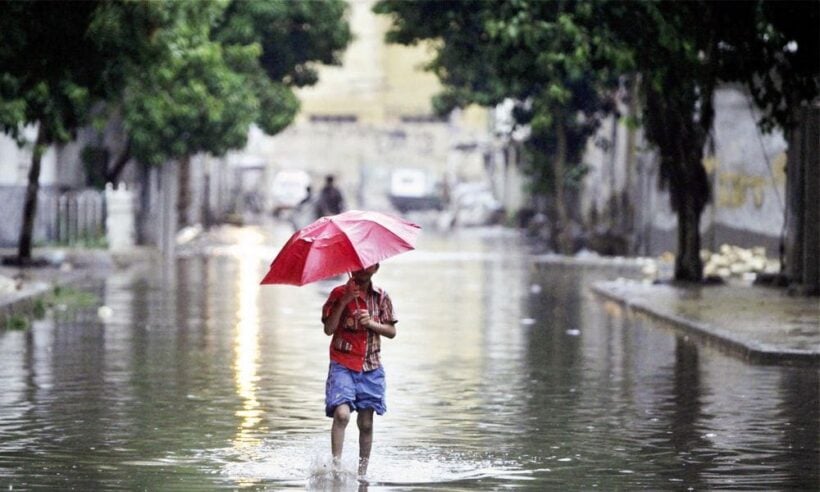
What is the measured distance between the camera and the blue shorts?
11.0m

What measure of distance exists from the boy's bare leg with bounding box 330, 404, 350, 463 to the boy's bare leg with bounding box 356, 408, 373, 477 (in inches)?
6.4

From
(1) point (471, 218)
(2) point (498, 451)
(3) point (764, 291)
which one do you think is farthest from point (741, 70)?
(1) point (471, 218)

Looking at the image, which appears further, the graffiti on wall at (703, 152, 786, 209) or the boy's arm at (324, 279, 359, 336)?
the graffiti on wall at (703, 152, 786, 209)

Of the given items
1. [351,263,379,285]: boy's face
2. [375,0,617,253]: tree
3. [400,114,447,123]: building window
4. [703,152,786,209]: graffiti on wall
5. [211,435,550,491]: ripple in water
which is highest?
[400,114,447,123]: building window

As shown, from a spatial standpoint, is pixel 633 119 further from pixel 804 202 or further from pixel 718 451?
pixel 718 451

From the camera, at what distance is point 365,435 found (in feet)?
36.9

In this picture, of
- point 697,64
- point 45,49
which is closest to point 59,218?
point 697,64

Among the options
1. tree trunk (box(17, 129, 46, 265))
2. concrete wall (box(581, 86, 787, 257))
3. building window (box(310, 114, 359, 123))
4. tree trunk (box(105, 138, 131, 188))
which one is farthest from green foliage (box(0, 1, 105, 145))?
building window (box(310, 114, 359, 123))

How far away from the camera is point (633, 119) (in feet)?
98.2

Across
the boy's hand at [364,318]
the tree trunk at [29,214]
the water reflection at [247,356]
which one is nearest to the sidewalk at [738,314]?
the water reflection at [247,356]

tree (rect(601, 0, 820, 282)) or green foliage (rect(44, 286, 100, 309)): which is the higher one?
tree (rect(601, 0, 820, 282))

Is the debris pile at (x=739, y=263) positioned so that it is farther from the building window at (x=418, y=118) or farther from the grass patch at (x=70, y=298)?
the building window at (x=418, y=118)

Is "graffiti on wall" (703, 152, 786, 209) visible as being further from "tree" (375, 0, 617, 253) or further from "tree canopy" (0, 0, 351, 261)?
"tree canopy" (0, 0, 351, 261)

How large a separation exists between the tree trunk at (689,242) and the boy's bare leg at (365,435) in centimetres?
2174
